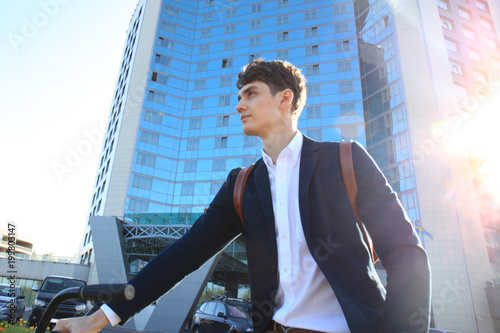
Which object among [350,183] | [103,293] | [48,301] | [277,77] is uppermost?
[277,77]

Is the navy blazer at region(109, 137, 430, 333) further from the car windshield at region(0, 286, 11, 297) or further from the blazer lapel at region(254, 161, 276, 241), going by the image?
the car windshield at region(0, 286, 11, 297)

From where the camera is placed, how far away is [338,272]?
1.30 metres

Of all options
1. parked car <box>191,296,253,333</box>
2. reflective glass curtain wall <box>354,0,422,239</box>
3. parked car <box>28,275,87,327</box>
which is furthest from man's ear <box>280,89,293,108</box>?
reflective glass curtain wall <box>354,0,422,239</box>

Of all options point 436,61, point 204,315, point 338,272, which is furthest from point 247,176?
point 436,61

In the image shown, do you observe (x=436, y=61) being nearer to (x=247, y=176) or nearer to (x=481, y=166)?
(x=481, y=166)

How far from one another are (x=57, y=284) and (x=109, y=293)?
14866mm

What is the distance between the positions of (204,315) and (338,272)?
12317 millimetres

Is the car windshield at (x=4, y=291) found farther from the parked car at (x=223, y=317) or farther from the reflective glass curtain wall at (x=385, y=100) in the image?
the reflective glass curtain wall at (x=385, y=100)

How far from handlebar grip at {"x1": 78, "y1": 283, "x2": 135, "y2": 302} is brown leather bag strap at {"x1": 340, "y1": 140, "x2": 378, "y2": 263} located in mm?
888

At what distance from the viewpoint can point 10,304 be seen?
11461mm

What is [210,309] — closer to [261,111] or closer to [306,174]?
[261,111]

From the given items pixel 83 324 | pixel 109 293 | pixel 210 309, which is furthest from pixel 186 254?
pixel 210 309

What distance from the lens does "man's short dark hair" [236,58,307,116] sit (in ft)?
6.47

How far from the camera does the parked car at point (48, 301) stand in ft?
38.9
